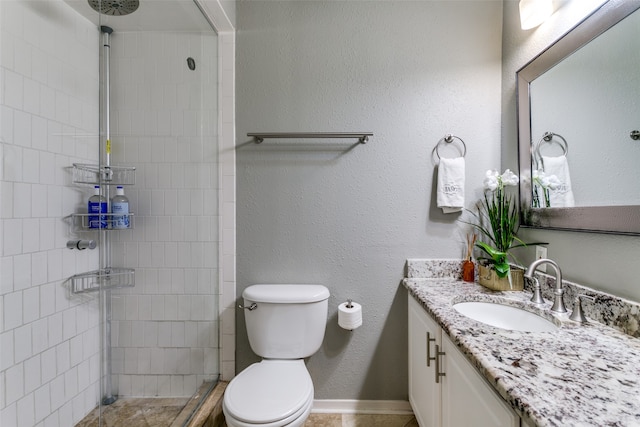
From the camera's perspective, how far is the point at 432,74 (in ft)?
4.77

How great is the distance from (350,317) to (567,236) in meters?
1.02

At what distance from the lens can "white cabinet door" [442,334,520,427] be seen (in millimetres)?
619

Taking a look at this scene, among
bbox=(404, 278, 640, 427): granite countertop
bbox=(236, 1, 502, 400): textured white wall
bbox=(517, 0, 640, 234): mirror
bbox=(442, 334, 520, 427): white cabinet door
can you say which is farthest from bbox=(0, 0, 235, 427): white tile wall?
bbox=(517, 0, 640, 234): mirror

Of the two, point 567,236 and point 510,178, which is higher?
point 510,178

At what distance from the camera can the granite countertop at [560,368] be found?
49 centimetres

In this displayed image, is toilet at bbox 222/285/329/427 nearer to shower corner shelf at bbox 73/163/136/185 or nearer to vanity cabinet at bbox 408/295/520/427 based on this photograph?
vanity cabinet at bbox 408/295/520/427

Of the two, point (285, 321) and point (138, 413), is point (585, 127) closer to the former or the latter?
point (285, 321)

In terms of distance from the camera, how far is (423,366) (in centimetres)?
117

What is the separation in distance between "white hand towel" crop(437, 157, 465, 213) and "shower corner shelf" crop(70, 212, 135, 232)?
1.62 meters

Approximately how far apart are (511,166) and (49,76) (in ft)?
7.50

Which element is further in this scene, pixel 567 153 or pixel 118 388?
pixel 118 388

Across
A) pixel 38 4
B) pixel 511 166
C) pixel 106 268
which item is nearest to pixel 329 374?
pixel 106 268

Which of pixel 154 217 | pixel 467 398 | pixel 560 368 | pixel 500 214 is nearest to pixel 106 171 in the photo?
pixel 154 217

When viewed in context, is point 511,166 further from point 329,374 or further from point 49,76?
point 49,76
